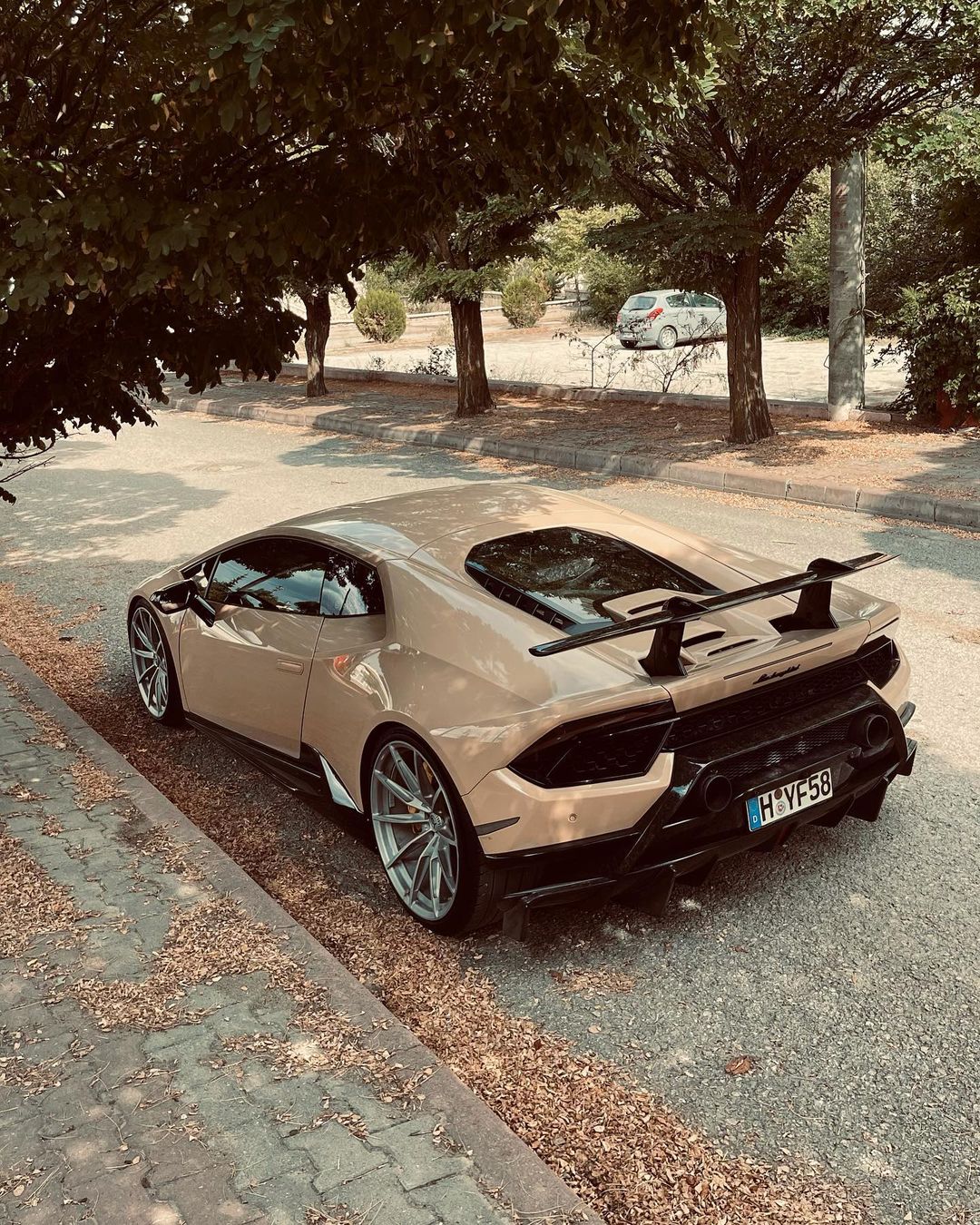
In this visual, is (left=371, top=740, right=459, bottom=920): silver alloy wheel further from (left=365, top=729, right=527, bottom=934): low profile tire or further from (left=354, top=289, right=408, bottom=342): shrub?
(left=354, top=289, right=408, bottom=342): shrub

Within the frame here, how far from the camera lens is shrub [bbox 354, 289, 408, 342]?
37.5 metres

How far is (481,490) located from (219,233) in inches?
65.9

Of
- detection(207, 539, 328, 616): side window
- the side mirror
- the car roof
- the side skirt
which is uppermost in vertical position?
the car roof

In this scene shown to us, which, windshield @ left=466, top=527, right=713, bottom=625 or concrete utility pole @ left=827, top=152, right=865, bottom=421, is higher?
concrete utility pole @ left=827, top=152, right=865, bottom=421

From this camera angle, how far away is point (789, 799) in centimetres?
409

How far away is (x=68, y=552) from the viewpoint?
10.9m

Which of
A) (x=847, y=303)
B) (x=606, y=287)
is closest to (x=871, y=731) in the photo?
(x=847, y=303)

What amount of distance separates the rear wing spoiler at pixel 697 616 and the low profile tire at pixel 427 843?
608 mm

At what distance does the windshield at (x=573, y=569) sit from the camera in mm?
4547

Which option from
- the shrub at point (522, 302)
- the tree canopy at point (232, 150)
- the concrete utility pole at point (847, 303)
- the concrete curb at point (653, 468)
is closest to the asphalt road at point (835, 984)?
the tree canopy at point (232, 150)

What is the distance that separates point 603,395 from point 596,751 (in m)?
16.6

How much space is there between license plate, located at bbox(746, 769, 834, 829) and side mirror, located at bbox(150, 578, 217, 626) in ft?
8.79

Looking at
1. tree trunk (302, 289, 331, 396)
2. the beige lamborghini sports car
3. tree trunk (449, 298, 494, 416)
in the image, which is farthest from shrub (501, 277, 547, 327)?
the beige lamborghini sports car

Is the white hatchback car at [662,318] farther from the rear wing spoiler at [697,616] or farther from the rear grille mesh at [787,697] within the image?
the rear wing spoiler at [697,616]
